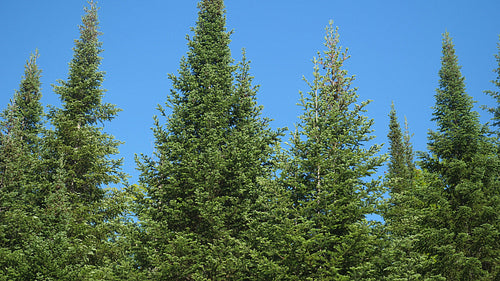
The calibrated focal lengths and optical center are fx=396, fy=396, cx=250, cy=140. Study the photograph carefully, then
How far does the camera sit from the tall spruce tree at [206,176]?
1303cm

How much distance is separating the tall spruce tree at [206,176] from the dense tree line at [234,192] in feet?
0.24

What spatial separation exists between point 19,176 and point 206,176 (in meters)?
12.6

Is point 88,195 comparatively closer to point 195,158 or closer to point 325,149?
point 195,158

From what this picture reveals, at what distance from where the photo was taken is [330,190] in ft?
40.6

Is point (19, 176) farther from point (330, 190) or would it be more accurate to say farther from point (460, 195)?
point (460, 195)

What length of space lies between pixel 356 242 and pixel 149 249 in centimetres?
675

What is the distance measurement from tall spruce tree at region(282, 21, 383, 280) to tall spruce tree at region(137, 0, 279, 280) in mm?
1350

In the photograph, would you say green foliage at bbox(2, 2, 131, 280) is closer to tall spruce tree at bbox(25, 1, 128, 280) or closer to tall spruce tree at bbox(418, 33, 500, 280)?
tall spruce tree at bbox(25, 1, 128, 280)

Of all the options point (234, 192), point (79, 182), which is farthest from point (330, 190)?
point (79, 182)

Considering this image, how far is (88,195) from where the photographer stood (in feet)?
69.3

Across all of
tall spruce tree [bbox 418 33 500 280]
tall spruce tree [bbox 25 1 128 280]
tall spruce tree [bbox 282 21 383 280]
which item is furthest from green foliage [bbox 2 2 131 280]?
tall spruce tree [bbox 418 33 500 280]

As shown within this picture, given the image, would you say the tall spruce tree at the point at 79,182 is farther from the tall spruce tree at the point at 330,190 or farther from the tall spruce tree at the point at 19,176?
the tall spruce tree at the point at 330,190

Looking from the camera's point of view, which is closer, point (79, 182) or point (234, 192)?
point (234, 192)

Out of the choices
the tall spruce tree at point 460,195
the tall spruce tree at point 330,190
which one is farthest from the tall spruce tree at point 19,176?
the tall spruce tree at point 460,195
